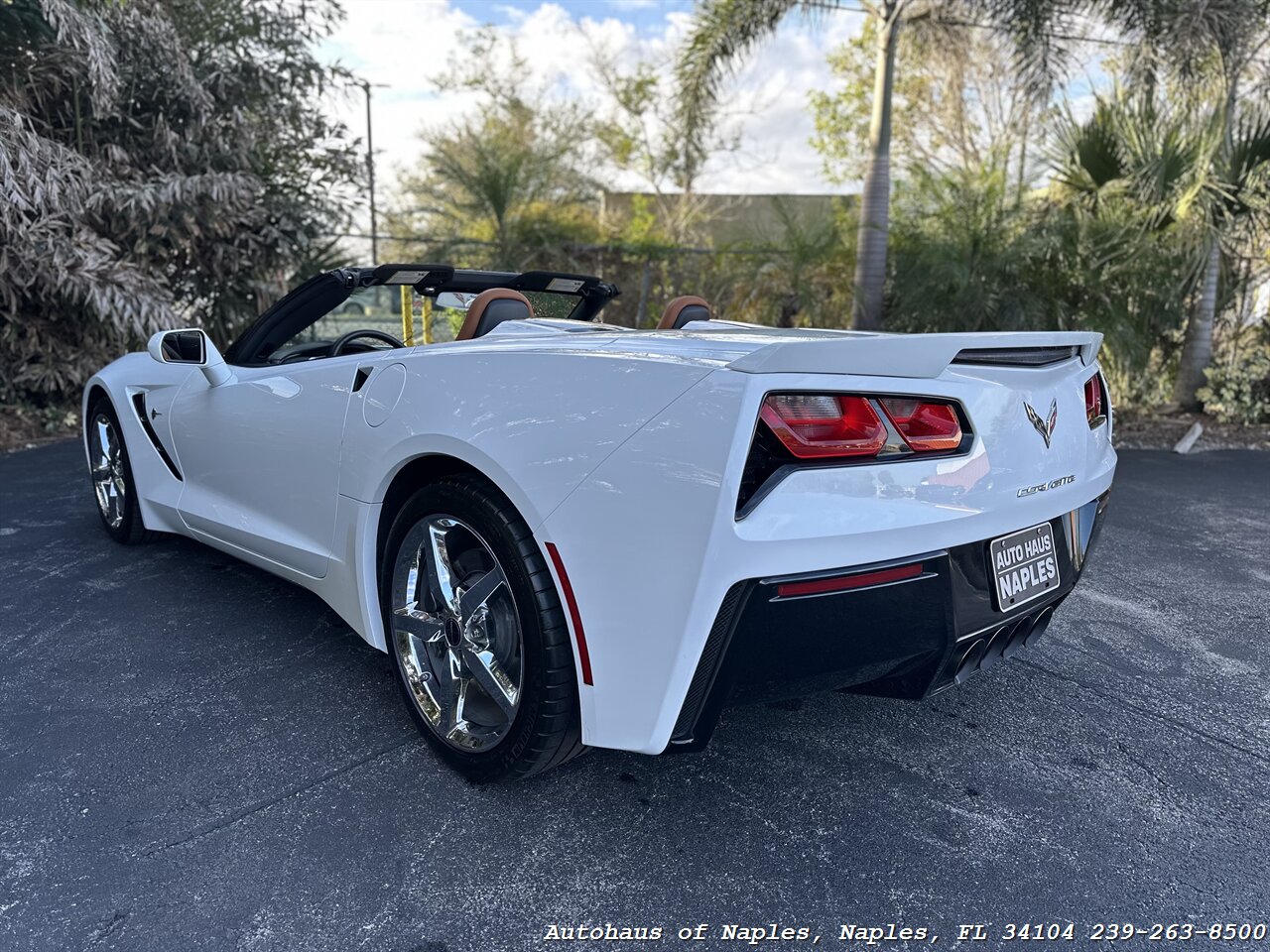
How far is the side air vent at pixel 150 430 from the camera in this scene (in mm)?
3590

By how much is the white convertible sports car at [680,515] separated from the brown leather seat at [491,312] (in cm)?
2

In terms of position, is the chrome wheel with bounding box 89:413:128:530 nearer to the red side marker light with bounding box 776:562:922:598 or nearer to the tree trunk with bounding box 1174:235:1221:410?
the red side marker light with bounding box 776:562:922:598

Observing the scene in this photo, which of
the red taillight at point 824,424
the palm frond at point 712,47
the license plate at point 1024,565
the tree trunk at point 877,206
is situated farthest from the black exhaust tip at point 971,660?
the palm frond at point 712,47

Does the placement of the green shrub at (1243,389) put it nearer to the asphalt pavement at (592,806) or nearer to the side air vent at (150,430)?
the asphalt pavement at (592,806)

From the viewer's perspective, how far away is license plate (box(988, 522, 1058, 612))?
6.39ft

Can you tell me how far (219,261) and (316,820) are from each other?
313 inches

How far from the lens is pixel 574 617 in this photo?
6.04 feet

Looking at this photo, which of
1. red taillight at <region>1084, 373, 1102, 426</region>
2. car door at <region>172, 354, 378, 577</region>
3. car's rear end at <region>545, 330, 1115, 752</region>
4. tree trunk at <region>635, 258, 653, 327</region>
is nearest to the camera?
car's rear end at <region>545, 330, 1115, 752</region>

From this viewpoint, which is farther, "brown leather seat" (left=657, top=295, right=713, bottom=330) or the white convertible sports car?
"brown leather seat" (left=657, top=295, right=713, bottom=330)

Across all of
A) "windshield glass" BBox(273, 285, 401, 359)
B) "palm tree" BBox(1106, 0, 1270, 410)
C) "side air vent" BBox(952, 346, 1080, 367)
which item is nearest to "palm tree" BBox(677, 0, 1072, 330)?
"palm tree" BBox(1106, 0, 1270, 410)

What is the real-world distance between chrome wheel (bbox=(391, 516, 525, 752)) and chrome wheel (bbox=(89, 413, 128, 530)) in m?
2.38

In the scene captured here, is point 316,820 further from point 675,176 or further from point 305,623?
point 675,176

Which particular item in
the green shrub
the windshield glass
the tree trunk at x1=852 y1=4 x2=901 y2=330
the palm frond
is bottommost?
the green shrub

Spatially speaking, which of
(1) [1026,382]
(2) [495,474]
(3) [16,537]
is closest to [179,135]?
(3) [16,537]
